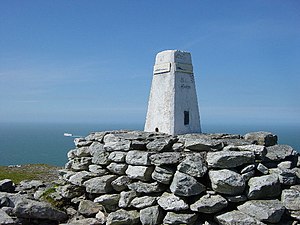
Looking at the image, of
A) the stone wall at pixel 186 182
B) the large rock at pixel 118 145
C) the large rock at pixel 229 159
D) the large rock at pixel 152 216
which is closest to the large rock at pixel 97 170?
the stone wall at pixel 186 182

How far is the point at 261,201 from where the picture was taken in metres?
8.59

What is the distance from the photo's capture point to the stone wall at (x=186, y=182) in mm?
8609

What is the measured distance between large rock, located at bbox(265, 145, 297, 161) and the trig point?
3.19 m

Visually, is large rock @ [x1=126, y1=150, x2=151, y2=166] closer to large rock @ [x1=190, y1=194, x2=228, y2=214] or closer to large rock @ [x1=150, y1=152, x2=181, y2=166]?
large rock @ [x1=150, y1=152, x2=181, y2=166]

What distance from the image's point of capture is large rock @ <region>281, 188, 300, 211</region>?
8625mm

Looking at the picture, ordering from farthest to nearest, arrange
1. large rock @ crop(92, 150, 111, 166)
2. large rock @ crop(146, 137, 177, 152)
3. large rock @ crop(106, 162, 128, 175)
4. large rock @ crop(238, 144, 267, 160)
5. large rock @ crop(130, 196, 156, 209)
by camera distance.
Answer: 1. large rock @ crop(92, 150, 111, 166)
2. large rock @ crop(106, 162, 128, 175)
3. large rock @ crop(146, 137, 177, 152)
4. large rock @ crop(238, 144, 267, 160)
5. large rock @ crop(130, 196, 156, 209)

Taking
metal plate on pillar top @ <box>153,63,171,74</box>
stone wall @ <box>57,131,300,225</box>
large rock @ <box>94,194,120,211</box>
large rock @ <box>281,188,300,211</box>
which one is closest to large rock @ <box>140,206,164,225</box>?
stone wall @ <box>57,131,300,225</box>

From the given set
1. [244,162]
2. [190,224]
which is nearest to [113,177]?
[190,224]

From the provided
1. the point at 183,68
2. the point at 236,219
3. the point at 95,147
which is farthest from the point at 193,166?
the point at 183,68

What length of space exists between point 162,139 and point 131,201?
211 cm

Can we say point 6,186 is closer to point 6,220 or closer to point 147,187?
point 6,220

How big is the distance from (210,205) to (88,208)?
4.10 meters

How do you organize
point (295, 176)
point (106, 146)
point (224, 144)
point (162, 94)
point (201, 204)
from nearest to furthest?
point (201, 204) < point (295, 176) < point (224, 144) < point (106, 146) < point (162, 94)

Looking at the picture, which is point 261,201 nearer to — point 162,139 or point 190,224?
point 190,224
